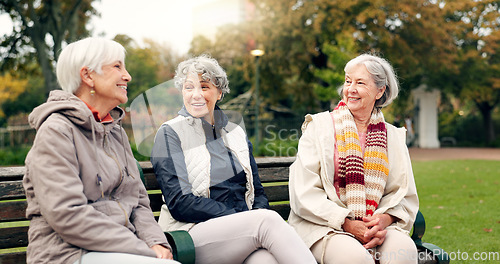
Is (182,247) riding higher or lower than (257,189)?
lower

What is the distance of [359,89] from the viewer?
3.12m

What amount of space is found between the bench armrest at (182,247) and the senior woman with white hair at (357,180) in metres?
0.77

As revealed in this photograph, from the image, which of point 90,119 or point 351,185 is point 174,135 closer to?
point 90,119

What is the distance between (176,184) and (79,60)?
0.87m

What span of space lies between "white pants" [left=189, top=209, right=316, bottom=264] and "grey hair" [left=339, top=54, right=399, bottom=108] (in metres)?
1.22

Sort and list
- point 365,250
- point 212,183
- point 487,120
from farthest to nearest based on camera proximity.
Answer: point 487,120 → point 212,183 → point 365,250

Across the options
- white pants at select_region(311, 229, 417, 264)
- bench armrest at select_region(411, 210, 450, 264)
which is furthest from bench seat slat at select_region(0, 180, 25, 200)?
bench armrest at select_region(411, 210, 450, 264)

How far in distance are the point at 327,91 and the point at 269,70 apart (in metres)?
3.30

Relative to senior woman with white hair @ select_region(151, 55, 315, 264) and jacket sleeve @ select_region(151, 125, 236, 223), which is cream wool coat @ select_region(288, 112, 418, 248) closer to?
senior woman with white hair @ select_region(151, 55, 315, 264)

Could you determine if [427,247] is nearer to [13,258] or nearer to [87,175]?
[87,175]

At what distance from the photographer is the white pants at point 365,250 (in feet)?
8.62

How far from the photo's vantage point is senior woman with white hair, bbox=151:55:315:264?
97.2 inches

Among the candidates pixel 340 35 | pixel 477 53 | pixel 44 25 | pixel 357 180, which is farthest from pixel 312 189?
pixel 477 53

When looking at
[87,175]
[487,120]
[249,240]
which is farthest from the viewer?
[487,120]
